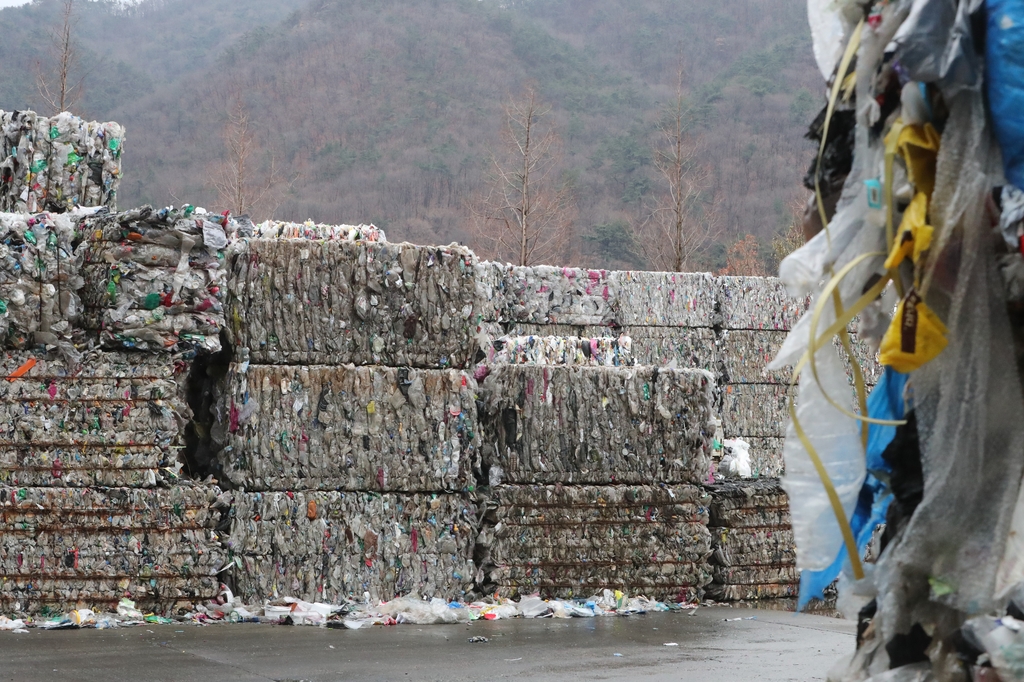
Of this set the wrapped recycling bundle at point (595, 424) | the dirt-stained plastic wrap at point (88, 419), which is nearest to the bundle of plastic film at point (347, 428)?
the wrapped recycling bundle at point (595, 424)

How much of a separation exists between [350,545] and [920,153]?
3841 millimetres

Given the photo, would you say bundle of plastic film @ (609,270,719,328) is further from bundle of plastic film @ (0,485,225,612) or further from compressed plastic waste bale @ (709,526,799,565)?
bundle of plastic film @ (0,485,225,612)

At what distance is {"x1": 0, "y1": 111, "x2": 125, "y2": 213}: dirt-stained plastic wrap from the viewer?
6.46 meters

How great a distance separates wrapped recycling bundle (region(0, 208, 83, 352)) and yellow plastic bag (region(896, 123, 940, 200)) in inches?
163

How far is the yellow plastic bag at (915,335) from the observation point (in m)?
2.65

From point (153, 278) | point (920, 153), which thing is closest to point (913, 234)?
point (920, 153)

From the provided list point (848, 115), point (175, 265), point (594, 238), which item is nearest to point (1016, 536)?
point (848, 115)

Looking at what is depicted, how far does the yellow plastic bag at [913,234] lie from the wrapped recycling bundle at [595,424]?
11.7 ft

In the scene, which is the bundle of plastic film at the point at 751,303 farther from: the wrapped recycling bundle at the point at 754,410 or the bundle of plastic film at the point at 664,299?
the wrapped recycling bundle at the point at 754,410

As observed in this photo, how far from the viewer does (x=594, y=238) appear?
49.9 m

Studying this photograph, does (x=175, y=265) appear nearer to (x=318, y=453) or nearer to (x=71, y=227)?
(x=71, y=227)

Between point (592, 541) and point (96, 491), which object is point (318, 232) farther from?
point (592, 541)

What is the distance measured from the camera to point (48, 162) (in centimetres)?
652

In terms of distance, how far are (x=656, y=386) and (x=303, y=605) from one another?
2.22 m
